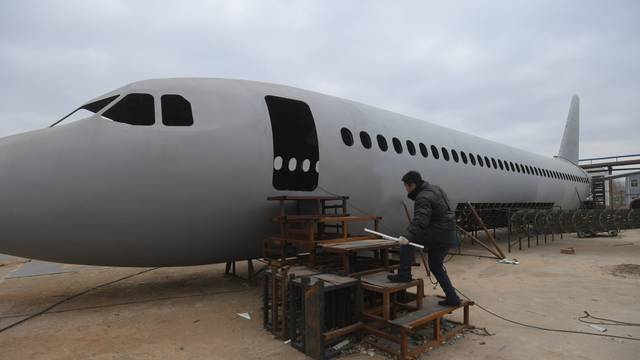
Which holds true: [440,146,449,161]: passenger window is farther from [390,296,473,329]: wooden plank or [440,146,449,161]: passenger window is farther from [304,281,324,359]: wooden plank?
[304,281,324,359]: wooden plank

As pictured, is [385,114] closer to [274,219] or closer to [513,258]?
[274,219]

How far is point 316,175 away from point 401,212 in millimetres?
2649

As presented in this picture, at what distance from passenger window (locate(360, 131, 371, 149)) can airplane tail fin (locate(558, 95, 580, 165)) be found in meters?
21.8

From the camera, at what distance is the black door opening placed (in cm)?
630

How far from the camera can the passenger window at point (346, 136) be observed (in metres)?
7.21

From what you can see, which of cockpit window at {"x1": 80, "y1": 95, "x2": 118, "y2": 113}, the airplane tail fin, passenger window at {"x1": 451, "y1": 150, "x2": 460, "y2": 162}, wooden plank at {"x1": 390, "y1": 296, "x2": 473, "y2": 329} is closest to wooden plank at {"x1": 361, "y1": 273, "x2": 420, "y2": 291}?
wooden plank at {"x1": 390, "y1": 296, "x2": 473, "y2": 329}

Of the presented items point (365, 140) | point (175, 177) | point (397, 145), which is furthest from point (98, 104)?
point (397, 145)

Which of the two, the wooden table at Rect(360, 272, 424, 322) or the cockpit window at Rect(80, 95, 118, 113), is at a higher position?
the cockpit window at Rect(80, 95, 118, 113)

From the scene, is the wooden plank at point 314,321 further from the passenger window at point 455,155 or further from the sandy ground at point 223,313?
the passenger window at point 455,155

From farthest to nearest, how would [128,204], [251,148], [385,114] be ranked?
[385,114] < [251,148] < [128,204]

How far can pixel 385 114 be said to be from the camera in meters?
9.07

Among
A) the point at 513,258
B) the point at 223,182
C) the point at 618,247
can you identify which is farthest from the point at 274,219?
the point at 618,247

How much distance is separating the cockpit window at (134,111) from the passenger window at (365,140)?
3873 mm

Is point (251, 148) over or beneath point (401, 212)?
over
